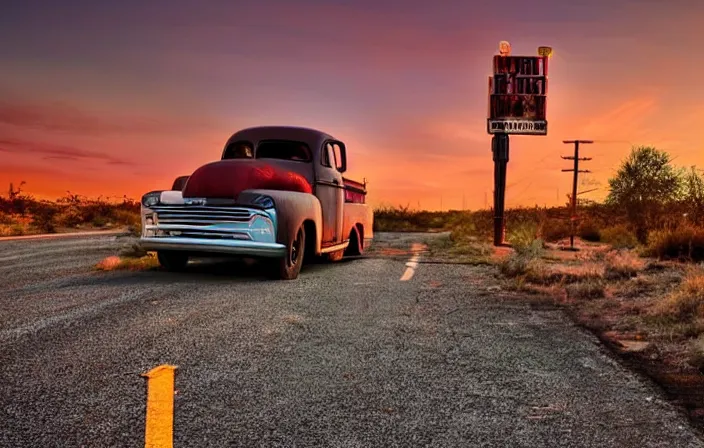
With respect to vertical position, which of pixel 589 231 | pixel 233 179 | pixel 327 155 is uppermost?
pixel 327 155

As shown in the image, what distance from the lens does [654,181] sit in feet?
86.1

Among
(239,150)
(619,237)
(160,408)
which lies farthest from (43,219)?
(160,408)

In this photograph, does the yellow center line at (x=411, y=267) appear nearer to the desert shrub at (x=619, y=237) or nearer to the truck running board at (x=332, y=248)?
the truck running board at (x=332, y=248)

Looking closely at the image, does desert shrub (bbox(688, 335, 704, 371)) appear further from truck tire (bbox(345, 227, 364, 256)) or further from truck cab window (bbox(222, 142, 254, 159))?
truck tire (bbox(345, 227, 364, 256))

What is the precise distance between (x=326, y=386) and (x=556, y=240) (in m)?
19.8

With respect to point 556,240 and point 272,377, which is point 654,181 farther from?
point 272,377

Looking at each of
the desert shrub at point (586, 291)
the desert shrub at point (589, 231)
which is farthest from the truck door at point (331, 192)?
the desert shrub at point (589, 231)

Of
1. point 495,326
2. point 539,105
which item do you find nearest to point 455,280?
point 495,326

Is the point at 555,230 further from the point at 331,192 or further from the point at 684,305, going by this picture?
the point at 684,305

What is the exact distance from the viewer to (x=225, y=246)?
8570 millimetres

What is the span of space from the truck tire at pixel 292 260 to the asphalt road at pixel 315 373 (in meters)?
1.03

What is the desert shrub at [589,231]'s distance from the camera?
23328 millimetres

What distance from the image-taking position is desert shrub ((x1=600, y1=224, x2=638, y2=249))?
17.8 m

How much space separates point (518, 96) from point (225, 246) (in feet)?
44.0
